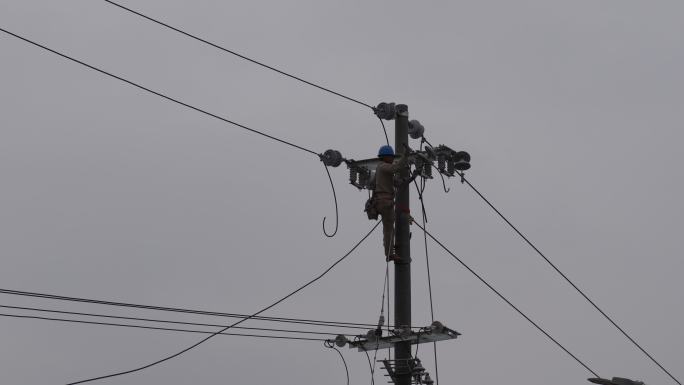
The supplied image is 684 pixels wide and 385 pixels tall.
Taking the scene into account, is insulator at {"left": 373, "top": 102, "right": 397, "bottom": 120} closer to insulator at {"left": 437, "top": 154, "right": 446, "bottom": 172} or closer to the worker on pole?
the worker on pole

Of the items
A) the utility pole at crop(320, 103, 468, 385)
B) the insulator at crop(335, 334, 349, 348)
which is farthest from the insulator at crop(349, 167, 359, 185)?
the insulator at crop(335, 334, 349, 348)

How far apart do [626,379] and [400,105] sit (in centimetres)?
525

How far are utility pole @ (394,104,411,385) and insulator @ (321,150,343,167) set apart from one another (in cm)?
93

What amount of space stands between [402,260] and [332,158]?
200 cm

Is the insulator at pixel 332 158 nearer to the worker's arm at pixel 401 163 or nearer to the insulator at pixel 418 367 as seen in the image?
the worker's arm at pixel 401 163

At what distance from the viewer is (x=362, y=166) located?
21.7 metres

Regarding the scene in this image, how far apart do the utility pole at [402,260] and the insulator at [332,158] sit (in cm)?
93

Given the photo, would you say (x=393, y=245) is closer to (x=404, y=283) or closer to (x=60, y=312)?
(x=404, y=283)

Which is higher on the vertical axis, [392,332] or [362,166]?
[362,166]

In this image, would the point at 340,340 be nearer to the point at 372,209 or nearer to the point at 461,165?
the point at 372,209

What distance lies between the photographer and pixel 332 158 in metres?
21.6

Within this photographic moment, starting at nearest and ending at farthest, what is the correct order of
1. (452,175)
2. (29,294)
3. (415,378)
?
(29,294)
(415,378)
(452,175)

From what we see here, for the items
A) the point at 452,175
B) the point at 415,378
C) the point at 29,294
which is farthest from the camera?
the point at 452,175

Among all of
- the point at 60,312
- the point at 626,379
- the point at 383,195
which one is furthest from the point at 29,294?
the point at 626,379
